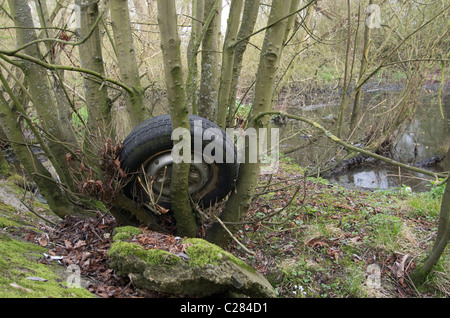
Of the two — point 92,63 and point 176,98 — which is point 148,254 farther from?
point 92,63

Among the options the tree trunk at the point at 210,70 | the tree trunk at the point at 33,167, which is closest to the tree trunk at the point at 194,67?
the tree trunk at the point at 210,70

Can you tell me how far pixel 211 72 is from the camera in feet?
15.9

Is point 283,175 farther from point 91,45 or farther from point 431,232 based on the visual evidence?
point 91,45

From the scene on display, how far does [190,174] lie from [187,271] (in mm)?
1116

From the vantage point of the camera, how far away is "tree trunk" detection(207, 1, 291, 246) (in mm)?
3199

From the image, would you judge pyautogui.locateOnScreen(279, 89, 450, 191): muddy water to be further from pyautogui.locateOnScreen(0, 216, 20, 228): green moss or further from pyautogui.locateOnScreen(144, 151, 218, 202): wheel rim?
pyautogui.locateOnScreen(0, 216, 20, 228): green moss

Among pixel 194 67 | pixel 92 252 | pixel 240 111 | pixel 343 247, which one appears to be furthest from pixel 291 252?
pixel 240 111

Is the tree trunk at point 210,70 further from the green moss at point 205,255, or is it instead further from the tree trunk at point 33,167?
the green moss at point 205,255

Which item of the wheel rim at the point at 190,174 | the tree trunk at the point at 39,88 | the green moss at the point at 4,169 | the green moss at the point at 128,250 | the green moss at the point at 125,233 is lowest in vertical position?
the green moss at the point at 128,250

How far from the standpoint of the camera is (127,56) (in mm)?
4137

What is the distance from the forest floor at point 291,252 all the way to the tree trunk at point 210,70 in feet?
5.27

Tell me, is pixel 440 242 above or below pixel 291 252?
above

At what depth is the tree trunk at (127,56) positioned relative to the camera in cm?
396
